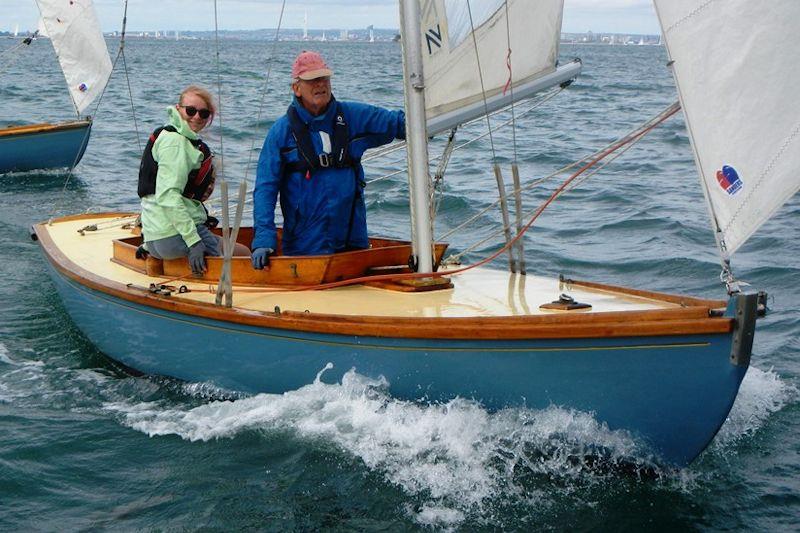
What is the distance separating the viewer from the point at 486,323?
4.81m

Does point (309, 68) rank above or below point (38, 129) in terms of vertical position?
above

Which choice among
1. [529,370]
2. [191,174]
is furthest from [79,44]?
[529,370]

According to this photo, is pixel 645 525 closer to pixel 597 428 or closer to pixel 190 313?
pixel 597 428

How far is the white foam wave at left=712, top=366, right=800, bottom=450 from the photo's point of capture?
18.0 ft

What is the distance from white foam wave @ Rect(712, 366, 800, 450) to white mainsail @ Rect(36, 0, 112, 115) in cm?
1062

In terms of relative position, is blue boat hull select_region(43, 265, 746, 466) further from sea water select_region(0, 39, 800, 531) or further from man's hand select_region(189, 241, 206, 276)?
man's hand select_region(189, 241, 206, 276)

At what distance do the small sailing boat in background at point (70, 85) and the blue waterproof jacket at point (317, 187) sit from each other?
9.16m

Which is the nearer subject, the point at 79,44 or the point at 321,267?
the point at 321,267

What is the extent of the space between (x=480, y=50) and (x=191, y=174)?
6.15 ft

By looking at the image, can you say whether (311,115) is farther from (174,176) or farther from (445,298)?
(445,298)

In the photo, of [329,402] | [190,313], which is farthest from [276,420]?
[190,313]

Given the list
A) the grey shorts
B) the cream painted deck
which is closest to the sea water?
the cream painted deck

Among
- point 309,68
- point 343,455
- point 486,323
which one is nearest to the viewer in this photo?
point 486,323

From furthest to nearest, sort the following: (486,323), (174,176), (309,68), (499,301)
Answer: (174,176) → (309,68) → (499,301) → (486,323)
